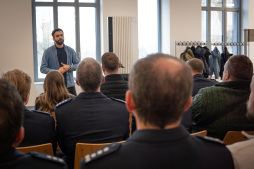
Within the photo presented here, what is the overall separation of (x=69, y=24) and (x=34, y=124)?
572 cm

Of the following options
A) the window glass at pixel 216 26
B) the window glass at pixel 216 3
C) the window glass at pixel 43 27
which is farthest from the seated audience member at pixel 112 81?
the window glass at pixel 216 3

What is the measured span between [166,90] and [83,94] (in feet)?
4.16

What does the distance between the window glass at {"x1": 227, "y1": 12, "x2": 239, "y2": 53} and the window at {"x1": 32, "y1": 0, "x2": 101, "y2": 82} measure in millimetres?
4083

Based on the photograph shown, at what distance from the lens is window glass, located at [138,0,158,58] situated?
7.87m

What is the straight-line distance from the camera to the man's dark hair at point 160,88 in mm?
918

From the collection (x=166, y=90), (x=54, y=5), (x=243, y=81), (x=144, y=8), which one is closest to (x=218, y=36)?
(x=144, y=8)

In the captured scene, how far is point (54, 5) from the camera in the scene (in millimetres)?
7156

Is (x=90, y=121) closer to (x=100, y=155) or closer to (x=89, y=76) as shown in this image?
(x=89, y=76)

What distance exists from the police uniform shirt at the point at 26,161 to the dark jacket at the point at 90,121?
2.80ft

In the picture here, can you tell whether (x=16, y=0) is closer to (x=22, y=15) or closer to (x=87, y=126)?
(x=22, y=15)

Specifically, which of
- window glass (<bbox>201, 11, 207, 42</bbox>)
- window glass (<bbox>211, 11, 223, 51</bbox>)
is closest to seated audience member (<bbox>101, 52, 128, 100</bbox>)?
window glass (<bbox>201, 11, 207, 42</bbox>)

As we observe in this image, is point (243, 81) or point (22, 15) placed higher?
point (22, 15)

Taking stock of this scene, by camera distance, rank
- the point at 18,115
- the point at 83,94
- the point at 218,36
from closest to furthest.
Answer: the point at 18,115
the point at 83,94
the point at 218,36

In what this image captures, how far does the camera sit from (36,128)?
194 cm
